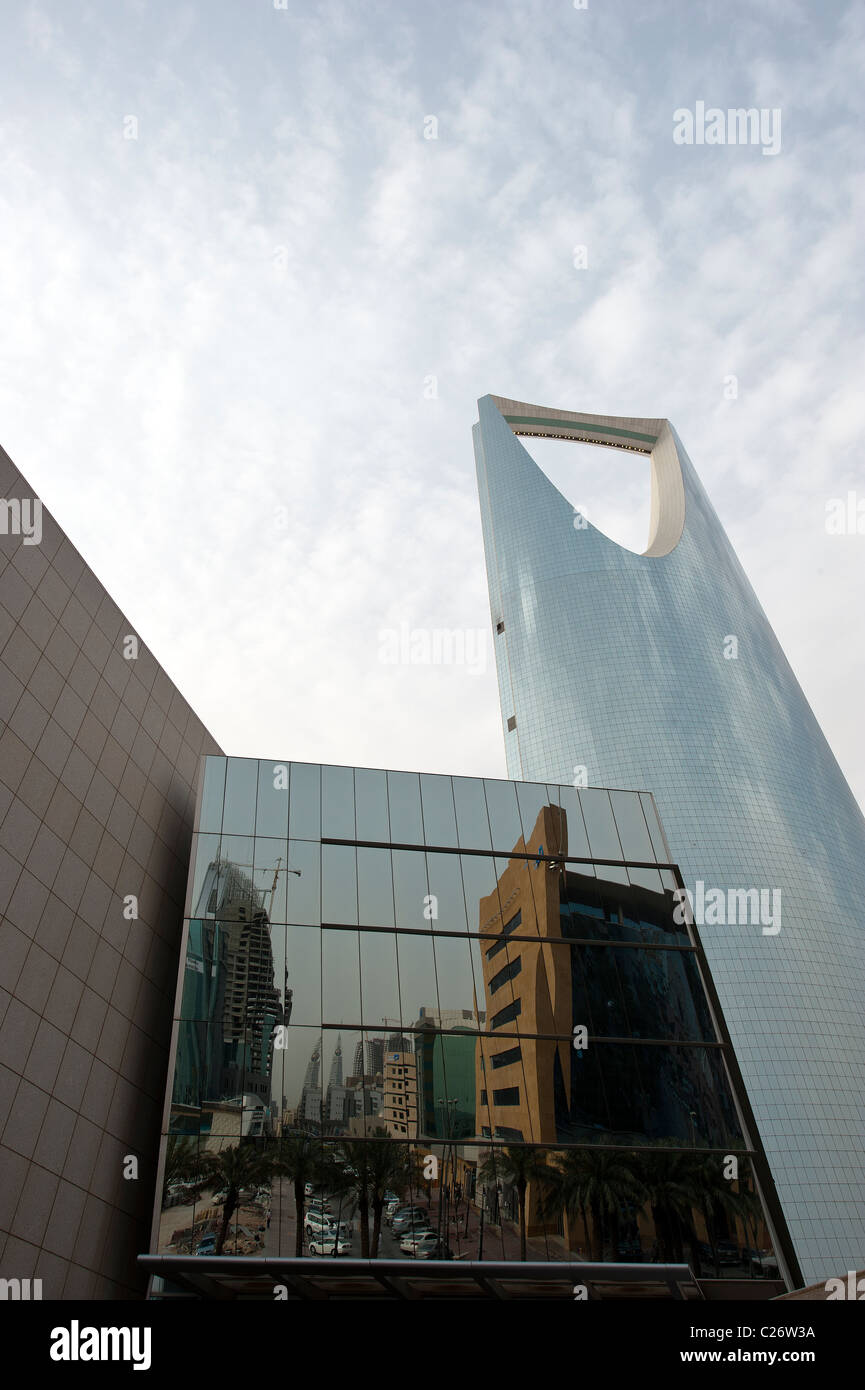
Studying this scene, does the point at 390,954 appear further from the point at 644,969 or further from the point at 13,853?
the point at 13,853

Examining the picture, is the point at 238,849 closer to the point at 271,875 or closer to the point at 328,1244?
the point at 271,875

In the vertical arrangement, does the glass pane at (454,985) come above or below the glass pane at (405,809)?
below

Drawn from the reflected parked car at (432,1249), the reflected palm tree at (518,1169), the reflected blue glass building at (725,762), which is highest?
the reflected blue glass building at (725,762)

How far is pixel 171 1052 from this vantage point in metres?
16.3

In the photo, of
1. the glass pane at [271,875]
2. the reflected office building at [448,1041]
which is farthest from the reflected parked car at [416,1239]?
the glass pane at [271,875]

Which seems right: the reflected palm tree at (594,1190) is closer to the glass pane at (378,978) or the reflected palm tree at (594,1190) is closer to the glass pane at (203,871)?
the glass pane at (378,978)

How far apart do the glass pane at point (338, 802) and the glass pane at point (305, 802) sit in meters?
0.15

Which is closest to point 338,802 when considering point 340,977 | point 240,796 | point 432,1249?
point 240,796

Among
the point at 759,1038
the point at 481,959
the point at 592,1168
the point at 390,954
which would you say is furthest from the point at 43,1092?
the point at 759,1038

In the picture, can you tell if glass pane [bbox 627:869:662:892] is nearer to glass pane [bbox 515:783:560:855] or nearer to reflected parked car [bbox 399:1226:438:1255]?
glass pane [bbox 515:783:560:855]

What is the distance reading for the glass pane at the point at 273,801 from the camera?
20.1 m

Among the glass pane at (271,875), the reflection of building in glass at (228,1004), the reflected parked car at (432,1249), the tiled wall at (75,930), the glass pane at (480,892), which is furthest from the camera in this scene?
the glass pane at (480,892)

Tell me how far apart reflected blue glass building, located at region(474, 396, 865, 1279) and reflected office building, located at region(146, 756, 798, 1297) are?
179 feet

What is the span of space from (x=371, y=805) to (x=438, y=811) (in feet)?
5.90
